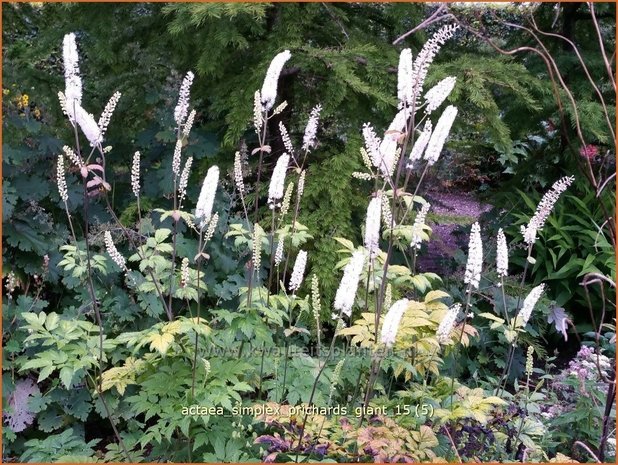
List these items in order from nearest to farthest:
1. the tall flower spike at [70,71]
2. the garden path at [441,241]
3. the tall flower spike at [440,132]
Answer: the tall flower spike at [440,132] → the tall flower spike at [70,71] → the garden path at [441,241]

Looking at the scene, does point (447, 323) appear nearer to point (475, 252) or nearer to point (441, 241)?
point (475, 252)

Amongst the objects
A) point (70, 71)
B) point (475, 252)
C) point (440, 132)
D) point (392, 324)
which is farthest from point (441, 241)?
point (70, 71)

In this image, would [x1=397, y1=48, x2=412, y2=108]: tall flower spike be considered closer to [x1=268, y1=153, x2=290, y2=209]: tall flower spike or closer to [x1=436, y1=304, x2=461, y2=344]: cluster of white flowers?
[x1=268, y1=153, x2=290, y2=209]: tall flower spike

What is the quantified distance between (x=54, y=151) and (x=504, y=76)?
2.91m

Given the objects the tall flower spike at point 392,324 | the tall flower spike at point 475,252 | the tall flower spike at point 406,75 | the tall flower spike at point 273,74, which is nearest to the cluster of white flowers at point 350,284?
the tall flower spike at point 392,324

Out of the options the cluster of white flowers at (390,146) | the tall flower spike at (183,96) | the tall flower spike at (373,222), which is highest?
the tall flower spike at (183,96)

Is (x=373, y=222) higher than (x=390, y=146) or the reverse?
the reverse

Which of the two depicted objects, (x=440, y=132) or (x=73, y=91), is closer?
(x=440, y=132)

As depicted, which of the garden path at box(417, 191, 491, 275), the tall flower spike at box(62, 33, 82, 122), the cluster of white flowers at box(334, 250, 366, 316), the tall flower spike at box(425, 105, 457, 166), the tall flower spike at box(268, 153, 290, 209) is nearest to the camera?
the cluster of white flowers at box(334, 250, 366, 316)

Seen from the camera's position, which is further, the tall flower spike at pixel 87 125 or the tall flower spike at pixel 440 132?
the tall flower spike at pixel 87 125

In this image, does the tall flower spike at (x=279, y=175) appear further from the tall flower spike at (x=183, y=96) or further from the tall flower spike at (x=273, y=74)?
the tall flower spike at (x=183, y=96)

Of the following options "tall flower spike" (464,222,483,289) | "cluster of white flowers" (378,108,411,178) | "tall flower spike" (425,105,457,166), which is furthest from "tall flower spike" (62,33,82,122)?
"tall flower spike" (464,222,483,289)

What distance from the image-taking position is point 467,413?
2359 mm

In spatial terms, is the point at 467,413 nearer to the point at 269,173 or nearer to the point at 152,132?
the point at 269,173
